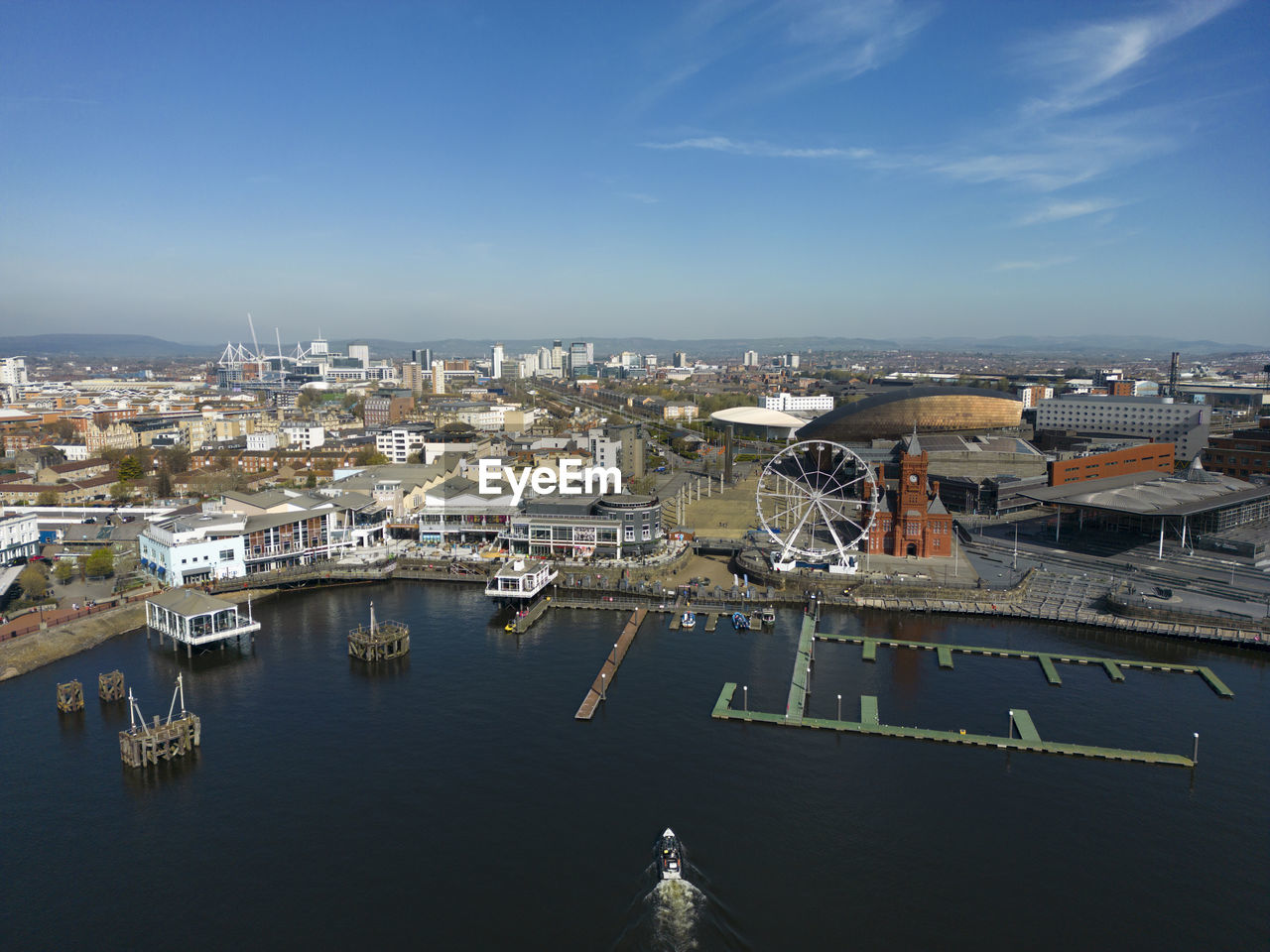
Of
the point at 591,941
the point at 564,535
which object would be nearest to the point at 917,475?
the point at 564,535

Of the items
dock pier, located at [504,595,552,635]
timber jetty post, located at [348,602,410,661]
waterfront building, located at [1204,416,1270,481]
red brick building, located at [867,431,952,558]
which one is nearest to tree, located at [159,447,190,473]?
dock pier, located at [504,595,552,635]

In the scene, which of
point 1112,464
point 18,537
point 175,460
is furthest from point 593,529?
point 175,460

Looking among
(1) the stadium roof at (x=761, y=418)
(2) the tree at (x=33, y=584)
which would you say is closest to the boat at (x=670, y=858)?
(2) the tree at (x=33, y=584)

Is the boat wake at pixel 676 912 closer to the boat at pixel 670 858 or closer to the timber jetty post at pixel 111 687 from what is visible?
the boat at pixel 670 858

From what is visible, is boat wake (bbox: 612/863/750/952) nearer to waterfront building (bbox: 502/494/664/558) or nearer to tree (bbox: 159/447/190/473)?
waterfront building (bbox: 502/494/664/558)

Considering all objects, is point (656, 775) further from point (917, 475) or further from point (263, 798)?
point (917, 475)

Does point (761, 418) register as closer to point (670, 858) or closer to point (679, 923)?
point (670, 858)
